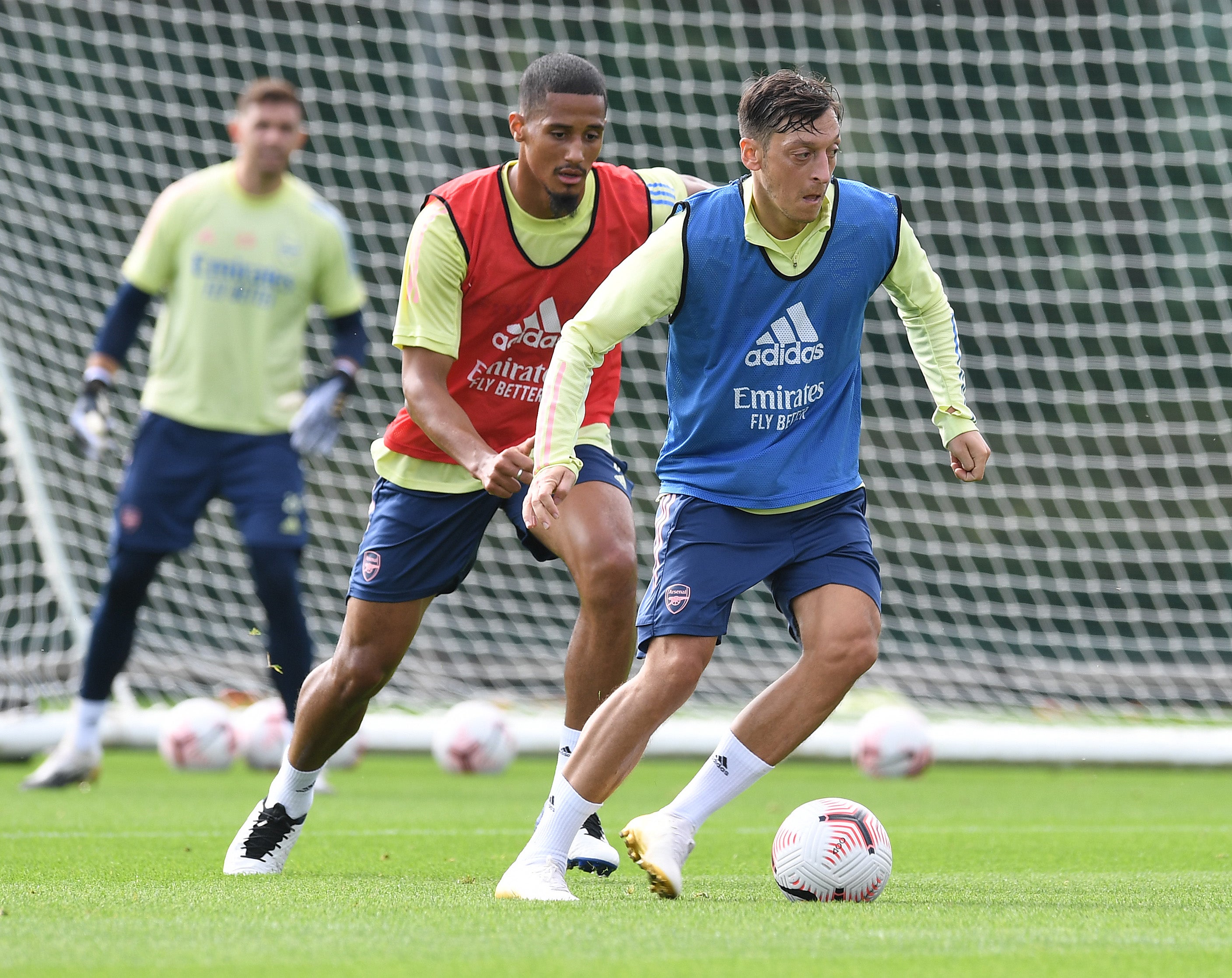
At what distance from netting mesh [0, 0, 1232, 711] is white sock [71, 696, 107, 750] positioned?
73.0 inches

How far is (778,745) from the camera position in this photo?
153 inches

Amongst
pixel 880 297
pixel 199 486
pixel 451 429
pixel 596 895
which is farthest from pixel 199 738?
pixel 880 297

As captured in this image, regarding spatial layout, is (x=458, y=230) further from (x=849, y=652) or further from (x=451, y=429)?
(x=849, y=652)

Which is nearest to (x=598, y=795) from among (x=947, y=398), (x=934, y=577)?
(x=947, y=398)

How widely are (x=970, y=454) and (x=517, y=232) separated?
1.27 meters

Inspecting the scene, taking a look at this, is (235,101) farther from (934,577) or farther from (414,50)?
(934,577)

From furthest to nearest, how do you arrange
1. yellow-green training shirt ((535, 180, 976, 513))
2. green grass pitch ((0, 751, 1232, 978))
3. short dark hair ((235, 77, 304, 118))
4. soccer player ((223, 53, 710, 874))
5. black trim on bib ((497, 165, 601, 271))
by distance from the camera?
short dark hair ((235, 77, 304, 118))
black trim on bib ((497, 165, 601, 271))
soccer player ((223, 53, 710, 874))
yellow-green training shirt ((535, 180, 976, 513))
green grass pitch ((0, 751, 1232, 978))

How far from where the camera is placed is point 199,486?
6719mm

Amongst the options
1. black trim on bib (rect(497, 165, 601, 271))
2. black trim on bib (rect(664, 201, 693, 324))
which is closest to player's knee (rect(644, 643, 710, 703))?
black trim on bib (rect(664, 201, 693, 324))

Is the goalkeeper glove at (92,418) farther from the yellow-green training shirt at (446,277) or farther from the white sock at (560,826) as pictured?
the white sock at (560,826)

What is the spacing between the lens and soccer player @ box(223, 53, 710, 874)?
167 inches

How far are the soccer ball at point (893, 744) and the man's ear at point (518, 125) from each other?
409 cm

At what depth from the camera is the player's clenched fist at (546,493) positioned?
351 cm

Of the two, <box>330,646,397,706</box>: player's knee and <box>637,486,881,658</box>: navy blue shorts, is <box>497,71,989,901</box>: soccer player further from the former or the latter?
<box>330,646,397,706</box>: player's knee
